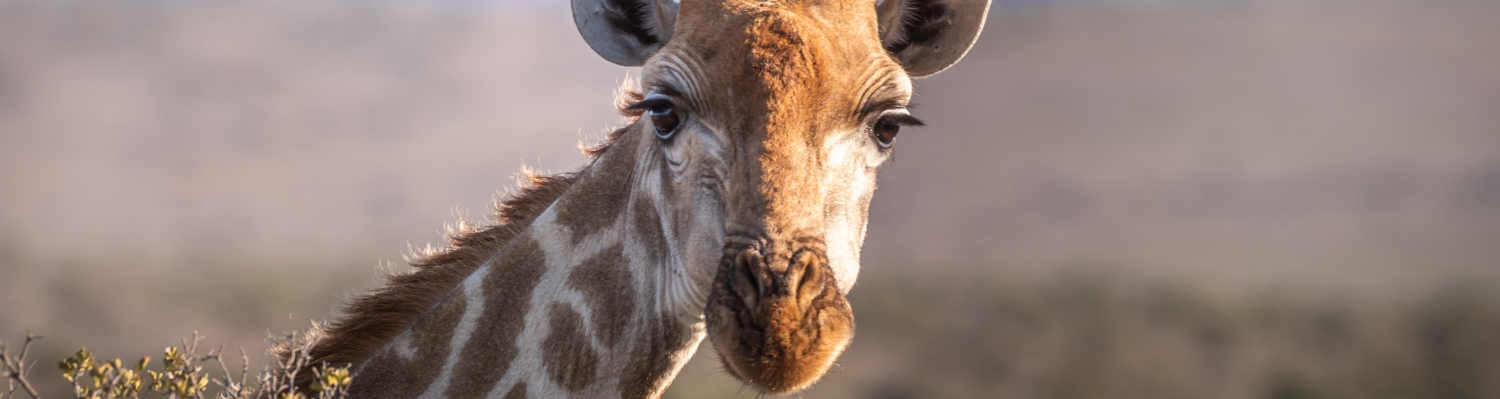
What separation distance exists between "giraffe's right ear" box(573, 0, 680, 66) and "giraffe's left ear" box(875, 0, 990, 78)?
1.06 metres

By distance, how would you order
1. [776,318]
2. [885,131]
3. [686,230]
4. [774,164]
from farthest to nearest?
[885,131], [686,230], [774,164], [776,318]

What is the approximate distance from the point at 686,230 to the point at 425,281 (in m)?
1.82

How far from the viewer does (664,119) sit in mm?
3543

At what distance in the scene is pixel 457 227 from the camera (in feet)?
15.5

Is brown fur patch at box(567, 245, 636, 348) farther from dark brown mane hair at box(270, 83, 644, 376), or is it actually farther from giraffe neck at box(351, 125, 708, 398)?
dark brown mane hair at box(270, 83, 644, 376)

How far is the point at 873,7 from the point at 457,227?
2.59 m

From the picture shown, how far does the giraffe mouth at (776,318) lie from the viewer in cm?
285

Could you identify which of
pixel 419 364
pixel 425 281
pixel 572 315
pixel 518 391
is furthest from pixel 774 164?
pixel 425 281

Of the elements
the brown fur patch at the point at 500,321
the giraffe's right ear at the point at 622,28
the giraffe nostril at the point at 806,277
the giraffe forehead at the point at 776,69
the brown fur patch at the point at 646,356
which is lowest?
the brown fur patch at the point at 646,356

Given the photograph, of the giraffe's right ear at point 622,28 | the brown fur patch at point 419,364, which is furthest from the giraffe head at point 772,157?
the brown fur patch at point 419,364

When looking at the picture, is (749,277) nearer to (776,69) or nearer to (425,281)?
(776,69)

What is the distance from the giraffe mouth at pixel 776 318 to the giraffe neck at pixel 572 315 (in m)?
0.49

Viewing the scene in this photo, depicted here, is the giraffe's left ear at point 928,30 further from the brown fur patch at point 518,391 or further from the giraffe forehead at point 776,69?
the brown fur patch at point 518,391

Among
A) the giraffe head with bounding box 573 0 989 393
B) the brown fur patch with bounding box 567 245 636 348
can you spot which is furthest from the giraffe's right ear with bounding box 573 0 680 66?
the brown fur patch with bounding box 567 245 636 348
